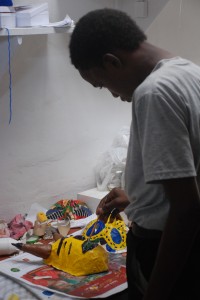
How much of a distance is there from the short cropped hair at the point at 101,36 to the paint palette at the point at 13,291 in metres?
0.68

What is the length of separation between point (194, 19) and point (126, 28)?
1.49 metres

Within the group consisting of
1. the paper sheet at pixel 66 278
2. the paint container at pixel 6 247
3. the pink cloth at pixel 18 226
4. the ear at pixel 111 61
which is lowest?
the pink cloth at pixel 18 226

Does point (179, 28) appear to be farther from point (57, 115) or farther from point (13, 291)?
point (13, 291)

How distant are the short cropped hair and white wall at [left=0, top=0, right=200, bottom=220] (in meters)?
0.90

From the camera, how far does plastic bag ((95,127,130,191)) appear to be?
2.00 m

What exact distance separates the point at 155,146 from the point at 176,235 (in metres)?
0.16

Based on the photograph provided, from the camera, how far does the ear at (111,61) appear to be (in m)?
0.86

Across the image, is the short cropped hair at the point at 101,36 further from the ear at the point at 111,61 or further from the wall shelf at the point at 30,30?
the wall shelf at the point at 30,30

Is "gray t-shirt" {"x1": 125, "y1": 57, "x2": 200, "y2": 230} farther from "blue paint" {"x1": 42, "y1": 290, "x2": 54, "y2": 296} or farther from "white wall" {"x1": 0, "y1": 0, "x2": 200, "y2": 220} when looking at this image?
"white wall" {"x1": 0, "y1": 0, "x2": 200, "y2": 220}

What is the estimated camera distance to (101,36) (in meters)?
0.86

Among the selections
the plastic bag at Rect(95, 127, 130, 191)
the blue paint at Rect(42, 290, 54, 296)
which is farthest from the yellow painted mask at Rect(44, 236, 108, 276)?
the plastic bag at Rect(95, 127, 130, 191)

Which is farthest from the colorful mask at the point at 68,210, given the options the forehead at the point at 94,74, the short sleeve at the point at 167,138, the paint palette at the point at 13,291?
the short sleeve at the point at 167,138

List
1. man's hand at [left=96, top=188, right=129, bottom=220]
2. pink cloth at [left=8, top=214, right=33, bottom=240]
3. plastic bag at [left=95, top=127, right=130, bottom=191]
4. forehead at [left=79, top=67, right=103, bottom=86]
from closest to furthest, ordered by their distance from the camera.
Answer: forehead at [left=79, top=67, right=103, bottom=86]
man's hand at [left=96, top=188, right=129, bottom=220]
pink cloth at [left=8, top=214, right=33, bottom=240]
plastic bag at [left=95, top=127, right=130, bottom=191]

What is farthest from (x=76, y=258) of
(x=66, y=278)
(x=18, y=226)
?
(x=18, y=226)
